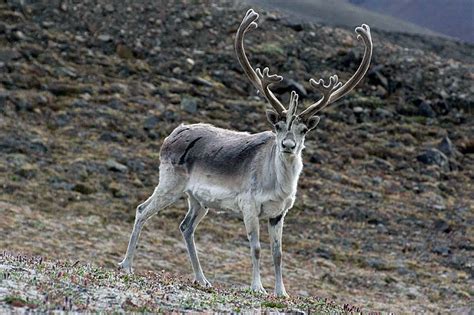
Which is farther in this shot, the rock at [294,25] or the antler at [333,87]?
the rock at [294,25]

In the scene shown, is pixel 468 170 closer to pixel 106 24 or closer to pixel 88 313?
pixel 106 24

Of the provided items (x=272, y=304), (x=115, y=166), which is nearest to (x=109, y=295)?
(x=272, y=304)

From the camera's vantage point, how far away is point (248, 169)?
12594mm

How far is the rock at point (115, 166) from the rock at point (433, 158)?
977 cm

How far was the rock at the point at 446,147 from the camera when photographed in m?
29.5

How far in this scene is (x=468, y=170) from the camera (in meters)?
28.4

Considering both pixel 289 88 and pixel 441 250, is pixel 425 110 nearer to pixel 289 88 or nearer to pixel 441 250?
pixel 289 88

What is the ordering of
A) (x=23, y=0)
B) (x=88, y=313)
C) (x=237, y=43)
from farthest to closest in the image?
(x=23, y=0)
(x=237, y=43)
(x=88, y=313)

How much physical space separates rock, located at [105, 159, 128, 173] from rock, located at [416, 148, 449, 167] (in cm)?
977

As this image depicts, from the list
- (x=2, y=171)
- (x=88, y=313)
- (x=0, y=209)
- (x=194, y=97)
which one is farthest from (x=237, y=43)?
(x=194, y=97)

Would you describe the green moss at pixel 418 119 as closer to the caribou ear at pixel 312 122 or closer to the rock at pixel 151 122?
the rock at pixel 151 122

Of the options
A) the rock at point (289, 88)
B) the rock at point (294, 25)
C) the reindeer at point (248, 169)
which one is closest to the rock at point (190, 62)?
the rock at point (289, 88)

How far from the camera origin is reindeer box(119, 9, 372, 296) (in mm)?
11930

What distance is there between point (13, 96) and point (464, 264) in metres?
15.2
